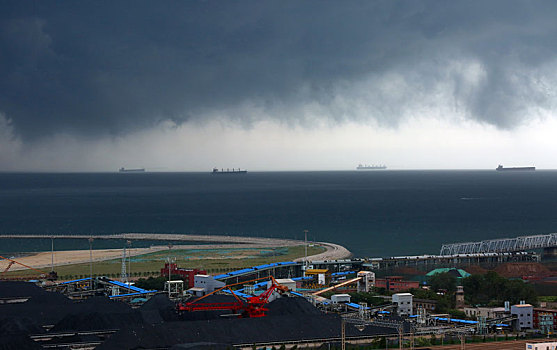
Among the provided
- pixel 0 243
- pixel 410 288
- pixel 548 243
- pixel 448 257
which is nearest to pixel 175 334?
pixel 410 288

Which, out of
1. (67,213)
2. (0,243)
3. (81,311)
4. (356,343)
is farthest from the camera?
(67,213)

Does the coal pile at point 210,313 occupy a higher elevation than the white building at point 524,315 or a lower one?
higher

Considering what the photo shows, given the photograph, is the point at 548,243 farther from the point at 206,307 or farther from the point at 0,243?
the point at 0,243

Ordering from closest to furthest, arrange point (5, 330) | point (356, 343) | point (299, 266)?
point (5, 330), point (356, 343), point (299, 266)

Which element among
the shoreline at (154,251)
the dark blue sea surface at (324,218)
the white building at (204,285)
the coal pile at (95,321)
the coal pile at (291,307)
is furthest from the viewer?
the dark blue sea surface at (324,218)

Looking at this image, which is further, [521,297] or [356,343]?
[521,297]

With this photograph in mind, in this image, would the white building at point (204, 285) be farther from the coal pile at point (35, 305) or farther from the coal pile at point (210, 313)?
the coal pile at point (35, 305)

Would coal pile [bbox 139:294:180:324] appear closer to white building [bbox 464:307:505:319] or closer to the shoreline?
white building [bbox 464:307:505:319]

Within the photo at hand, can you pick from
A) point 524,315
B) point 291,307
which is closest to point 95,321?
point 291,307

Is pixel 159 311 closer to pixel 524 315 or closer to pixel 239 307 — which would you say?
pixel 239 307

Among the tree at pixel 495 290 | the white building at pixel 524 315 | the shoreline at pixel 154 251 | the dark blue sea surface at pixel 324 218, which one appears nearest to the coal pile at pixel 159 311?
the white building at pixel 524 315

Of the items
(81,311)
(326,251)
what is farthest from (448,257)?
(81,311)
